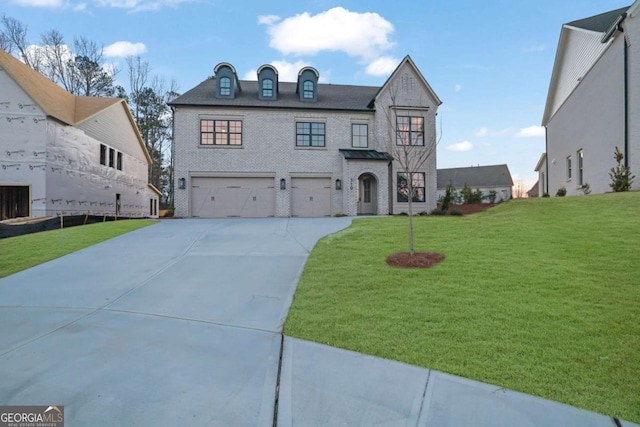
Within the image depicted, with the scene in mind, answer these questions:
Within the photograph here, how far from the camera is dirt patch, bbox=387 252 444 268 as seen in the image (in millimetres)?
7525

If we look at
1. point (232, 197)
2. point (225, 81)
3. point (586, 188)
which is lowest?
point (232, 197)

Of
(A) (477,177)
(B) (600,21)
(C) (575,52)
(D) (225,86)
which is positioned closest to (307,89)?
(D) (225,86)

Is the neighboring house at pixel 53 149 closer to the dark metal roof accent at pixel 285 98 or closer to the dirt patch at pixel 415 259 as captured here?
the dark metal roof accent at pixel 285 98

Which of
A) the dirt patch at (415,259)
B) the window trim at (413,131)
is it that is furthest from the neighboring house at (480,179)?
the dirt patch at (415,259)

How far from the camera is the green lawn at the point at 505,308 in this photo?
3.62m

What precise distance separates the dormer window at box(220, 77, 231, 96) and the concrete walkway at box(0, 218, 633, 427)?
1683 centimetres

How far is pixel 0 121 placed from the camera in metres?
16.5

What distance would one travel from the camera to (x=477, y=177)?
56.8 meters

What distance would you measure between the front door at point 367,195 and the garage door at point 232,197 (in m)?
5.34

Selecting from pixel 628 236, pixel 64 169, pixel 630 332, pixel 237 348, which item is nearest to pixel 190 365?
pixel 237 348

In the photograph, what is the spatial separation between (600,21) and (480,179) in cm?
3847

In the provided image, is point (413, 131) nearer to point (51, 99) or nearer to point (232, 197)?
point (232, 197)

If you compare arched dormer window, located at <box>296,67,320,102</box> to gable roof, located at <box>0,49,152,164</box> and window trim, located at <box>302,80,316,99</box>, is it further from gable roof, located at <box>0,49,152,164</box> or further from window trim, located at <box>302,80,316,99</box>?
gable roof, located at <box>0,49,152,164</box>
